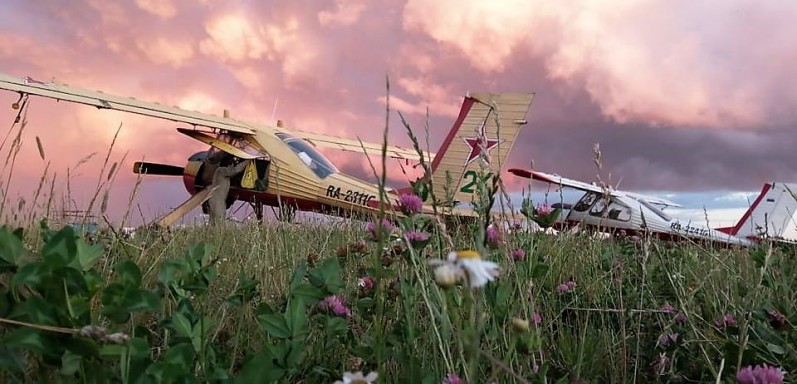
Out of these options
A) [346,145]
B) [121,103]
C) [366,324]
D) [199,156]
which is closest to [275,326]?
[366,324]

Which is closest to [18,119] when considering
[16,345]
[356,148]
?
[16,345]

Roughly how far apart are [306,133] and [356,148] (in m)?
1.48

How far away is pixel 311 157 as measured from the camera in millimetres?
13039

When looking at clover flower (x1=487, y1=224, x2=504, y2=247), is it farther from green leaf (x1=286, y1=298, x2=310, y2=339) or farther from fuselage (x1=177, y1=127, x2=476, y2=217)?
fuselage (x1=177, y1=127, x2=476, y2=217)

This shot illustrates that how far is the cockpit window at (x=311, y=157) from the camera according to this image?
12.8 metres

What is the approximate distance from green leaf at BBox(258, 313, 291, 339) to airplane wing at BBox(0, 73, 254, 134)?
37.4ft

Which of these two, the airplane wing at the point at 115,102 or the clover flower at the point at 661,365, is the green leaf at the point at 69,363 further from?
the airplane wing at the point at 115,102

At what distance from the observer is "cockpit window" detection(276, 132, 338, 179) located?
42.1 ft

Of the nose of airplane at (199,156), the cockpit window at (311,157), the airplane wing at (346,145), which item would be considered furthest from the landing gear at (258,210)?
the airplane wing at (346,145)

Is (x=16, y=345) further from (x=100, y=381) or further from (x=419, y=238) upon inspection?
(x=419, y=238)

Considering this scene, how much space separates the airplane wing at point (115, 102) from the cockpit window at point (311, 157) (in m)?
0.94

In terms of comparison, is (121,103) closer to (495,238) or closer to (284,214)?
(284,214)

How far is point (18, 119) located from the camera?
10.1 feet

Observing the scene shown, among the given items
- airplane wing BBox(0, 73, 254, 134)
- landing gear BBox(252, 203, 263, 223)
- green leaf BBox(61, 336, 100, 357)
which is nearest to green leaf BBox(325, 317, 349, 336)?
green leaf BBox(61, 336, 100, 357)
